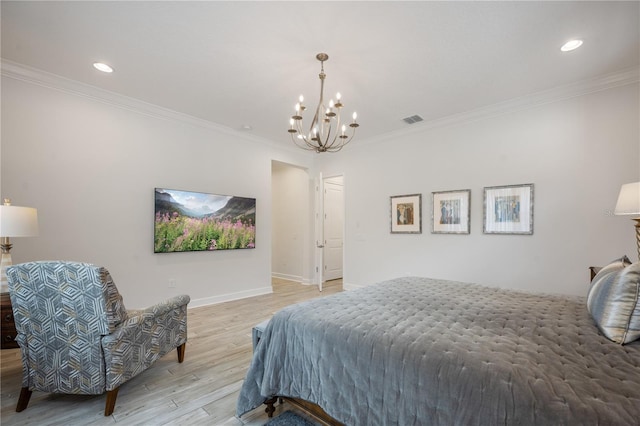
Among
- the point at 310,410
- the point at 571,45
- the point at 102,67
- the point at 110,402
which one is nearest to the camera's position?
the point at 310,410

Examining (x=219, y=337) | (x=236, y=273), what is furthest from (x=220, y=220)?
(x=219, y=337)

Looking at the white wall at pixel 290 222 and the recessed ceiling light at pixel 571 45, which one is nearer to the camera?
the recessed ceiling light at pixel 571 45

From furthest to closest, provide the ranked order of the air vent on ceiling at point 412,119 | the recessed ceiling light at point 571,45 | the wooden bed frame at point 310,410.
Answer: the air vent on ceiling at point 412,119 < the recessed ceiling light at point 571,45 < the wooden bed frame at point 310,410

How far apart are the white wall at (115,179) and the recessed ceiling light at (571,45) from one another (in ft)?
14.4

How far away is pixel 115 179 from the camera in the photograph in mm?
3717

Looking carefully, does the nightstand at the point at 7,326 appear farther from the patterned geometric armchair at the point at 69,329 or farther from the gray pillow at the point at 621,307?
the gray pillow at the point at 621,307

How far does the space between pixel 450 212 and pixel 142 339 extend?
409 cm

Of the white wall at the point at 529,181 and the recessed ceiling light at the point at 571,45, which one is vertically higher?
the recessed ceiling light at the point at 571,45

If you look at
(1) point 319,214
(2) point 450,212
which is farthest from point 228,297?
(2) point 450,212

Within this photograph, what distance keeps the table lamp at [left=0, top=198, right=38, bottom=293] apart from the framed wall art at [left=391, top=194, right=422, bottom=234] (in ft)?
14.9

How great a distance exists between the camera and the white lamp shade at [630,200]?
94.9 inches

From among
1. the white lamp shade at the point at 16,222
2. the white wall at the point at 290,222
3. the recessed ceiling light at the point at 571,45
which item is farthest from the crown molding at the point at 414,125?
the white wall at the point at 290,222

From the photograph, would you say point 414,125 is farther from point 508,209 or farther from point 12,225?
point 12,225

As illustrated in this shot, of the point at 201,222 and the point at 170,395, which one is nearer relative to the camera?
the point at 170,395
